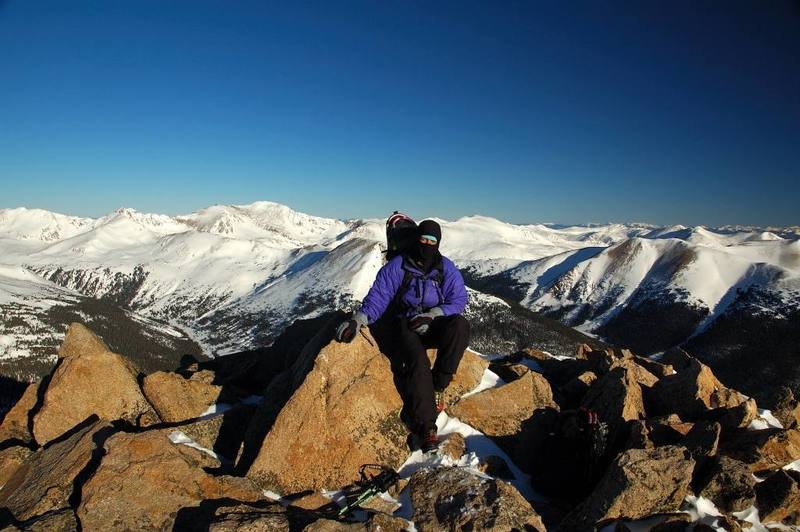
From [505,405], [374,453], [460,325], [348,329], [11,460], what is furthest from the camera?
[505,405]

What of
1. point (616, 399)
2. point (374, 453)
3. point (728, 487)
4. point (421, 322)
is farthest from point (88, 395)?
point (728, 487)

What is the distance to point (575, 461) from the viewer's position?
10383 mm

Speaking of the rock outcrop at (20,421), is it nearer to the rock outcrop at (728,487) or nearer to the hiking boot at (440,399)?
the hiking boot at (440,399)

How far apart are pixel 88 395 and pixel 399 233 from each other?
11491 mm

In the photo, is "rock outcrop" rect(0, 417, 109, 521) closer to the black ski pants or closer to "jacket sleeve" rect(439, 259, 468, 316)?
the black ski pants

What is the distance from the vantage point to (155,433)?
34.8 ft

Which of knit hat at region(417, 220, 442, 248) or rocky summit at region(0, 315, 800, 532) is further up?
knit hat at region(417, 220, 442, 248)

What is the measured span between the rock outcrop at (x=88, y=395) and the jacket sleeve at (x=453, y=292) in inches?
404

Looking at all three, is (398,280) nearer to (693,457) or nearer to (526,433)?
(526,433)

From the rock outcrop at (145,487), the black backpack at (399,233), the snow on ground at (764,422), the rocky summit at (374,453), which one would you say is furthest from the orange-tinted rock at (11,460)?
the snow on ground at (764,422)

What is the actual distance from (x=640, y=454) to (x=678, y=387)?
21.6 feet

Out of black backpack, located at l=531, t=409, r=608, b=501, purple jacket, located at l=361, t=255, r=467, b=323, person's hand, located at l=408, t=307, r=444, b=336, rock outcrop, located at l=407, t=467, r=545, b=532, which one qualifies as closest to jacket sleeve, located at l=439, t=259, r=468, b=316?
purple jacket, located at l=361, t=255, r=467, b=323

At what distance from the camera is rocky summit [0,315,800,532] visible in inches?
337

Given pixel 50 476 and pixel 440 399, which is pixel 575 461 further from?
pixel 50 476
